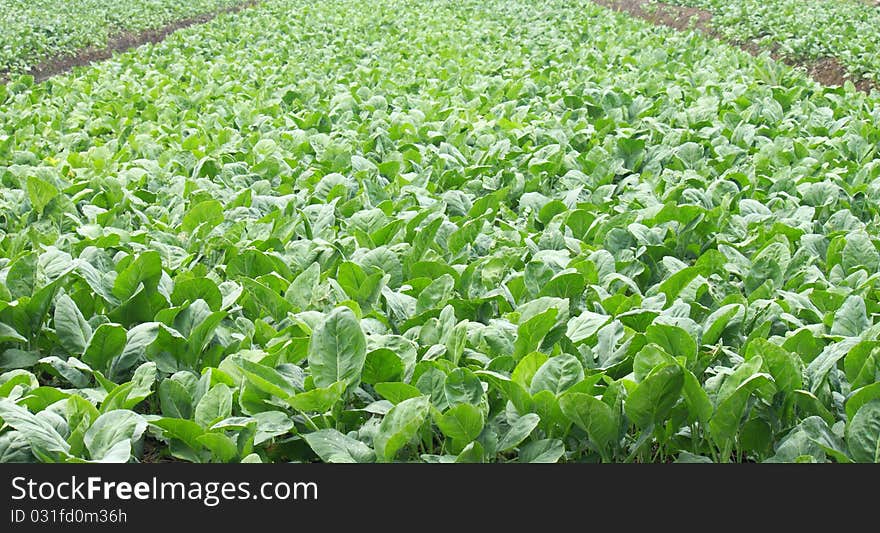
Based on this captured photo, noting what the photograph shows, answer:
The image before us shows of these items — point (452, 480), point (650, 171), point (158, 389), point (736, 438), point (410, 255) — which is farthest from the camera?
point (650, 171)

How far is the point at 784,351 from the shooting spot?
245 cm

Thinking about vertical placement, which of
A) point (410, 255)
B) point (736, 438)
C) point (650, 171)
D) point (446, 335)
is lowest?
point (736, 438)

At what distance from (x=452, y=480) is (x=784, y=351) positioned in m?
1.02

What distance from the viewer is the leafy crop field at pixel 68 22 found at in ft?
48.6

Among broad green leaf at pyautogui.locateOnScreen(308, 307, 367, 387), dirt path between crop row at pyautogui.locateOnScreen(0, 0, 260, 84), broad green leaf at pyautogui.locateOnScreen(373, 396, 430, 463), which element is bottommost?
broad green leaf at pyautogui.locateOnScreen(373, 396, 430, 463)

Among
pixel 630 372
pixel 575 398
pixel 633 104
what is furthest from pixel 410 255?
pixel 633 104

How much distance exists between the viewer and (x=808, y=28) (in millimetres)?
13727

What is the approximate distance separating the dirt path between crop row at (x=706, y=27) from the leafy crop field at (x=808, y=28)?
0.39 ft

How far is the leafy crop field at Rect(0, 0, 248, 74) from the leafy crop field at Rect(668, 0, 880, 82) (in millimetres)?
11779

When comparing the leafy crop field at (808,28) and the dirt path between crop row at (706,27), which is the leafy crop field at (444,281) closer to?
the dirt path between crop row at (706,27)

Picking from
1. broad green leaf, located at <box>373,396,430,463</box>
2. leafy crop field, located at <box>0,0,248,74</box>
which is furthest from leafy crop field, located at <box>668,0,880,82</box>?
leafy crop field, located at <box>0,0,248,74</box>

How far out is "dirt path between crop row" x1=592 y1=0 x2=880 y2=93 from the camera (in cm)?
1160

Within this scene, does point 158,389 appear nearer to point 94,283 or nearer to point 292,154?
point 94,283

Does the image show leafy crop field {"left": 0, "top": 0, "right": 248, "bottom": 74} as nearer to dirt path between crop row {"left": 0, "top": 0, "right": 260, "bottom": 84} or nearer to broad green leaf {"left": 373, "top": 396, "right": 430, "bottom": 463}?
dirt path between crop row {"left": 0, "top": 0, "right": 260, "bottom": 84}
